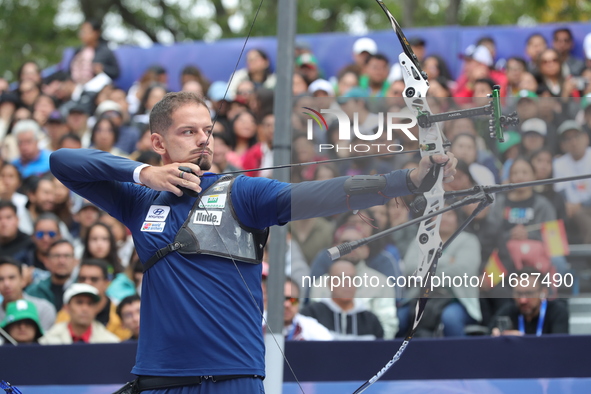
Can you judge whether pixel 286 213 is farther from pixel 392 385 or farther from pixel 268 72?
pixel 268 72

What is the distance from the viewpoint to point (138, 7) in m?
21.2

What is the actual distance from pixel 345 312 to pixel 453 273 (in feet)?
1.90

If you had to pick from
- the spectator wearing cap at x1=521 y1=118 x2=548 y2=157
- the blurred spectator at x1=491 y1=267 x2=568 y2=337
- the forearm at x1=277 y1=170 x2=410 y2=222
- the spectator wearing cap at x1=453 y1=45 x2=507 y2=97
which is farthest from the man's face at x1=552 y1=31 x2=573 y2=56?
the forearm at x1=277 y1=170 x2=410 y2=222

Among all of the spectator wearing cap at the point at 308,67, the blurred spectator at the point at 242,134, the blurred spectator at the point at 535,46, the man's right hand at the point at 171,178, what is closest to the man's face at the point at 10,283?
the blurred spectator at the point at 242,134

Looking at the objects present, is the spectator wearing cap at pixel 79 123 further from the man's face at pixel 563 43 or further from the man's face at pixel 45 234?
the man's face at pixel 563 43

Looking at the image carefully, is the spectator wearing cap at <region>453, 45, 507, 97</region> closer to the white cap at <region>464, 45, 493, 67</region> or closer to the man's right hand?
the white cap at <region>464, 45, 493, 67</region>

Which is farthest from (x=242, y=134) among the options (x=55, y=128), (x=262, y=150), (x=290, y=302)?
(x=290, y=302)

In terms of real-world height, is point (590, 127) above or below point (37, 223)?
below

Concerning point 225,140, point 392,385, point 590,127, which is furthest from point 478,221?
point 225,140

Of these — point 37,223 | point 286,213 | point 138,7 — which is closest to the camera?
point 286,213

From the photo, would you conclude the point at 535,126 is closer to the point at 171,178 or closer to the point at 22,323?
the point at 171,178

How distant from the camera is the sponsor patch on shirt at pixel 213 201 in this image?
9.11 ft

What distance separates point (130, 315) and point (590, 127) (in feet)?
10.5

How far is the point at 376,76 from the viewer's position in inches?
294
